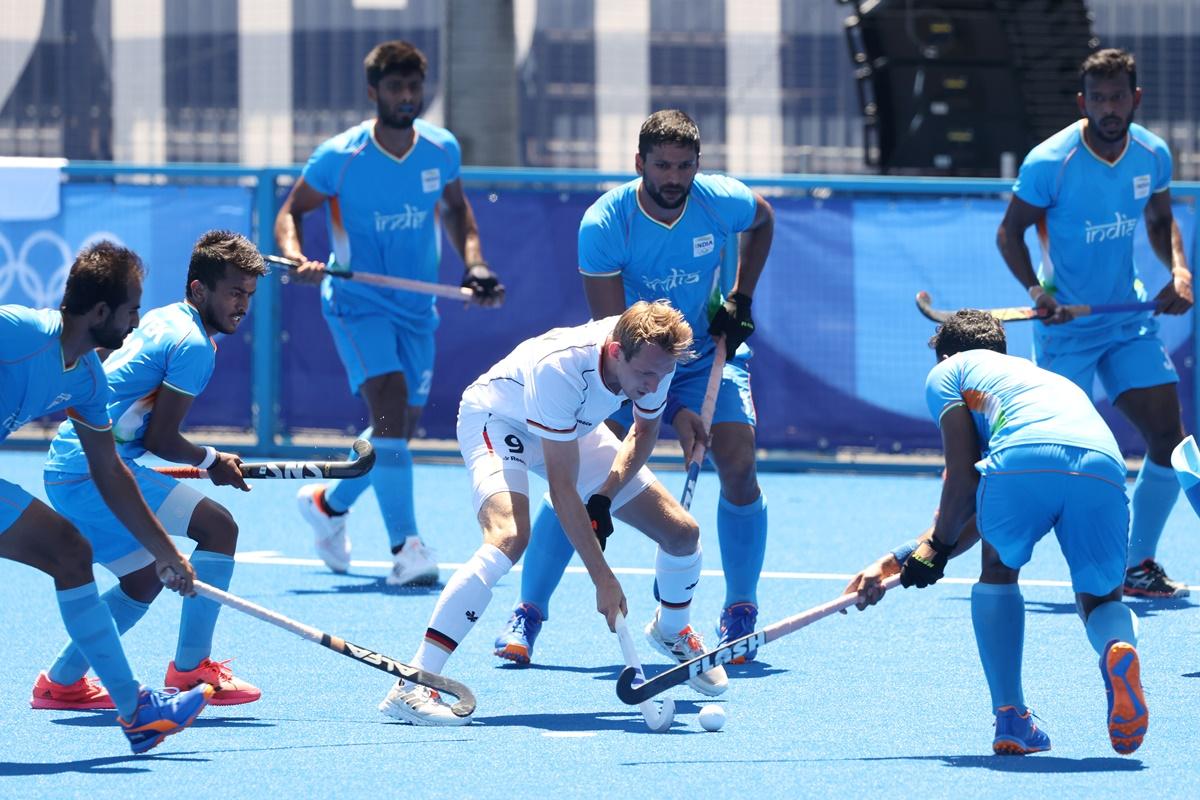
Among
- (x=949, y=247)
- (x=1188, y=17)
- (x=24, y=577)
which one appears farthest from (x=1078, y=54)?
(x=24, y=577)

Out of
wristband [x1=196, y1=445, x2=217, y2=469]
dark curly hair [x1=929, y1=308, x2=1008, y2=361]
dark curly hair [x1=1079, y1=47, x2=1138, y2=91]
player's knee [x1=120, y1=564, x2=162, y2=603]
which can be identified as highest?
dark curly hair [x1=1079, y1=47, x2=1138, y2=91]

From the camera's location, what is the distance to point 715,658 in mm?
5109

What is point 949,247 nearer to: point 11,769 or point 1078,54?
point 1078,54

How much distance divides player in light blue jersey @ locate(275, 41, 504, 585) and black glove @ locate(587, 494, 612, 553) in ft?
7.49

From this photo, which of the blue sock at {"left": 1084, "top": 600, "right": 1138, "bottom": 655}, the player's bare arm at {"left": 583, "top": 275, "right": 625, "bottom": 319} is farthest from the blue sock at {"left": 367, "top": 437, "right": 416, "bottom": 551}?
the blue sock at {"left": 1084, "top": 600, "right": 1138, "bottom": 655}

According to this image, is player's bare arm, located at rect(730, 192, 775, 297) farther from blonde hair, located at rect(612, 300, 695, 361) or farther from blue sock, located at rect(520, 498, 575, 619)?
blonde hair, located at rect(612, 300, 695, 361)

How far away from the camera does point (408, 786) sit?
448cm

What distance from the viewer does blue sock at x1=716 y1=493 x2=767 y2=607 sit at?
6.28 metres

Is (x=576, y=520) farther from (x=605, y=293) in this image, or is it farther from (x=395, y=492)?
(x=395, y=492)

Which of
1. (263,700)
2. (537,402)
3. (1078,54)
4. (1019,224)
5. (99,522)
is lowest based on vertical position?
(263,700)

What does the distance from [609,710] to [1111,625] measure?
1.42 meters

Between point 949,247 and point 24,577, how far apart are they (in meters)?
5.42

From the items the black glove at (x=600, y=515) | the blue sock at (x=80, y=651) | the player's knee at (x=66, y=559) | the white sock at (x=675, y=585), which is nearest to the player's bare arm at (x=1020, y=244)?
the white sock at (x=675, y=585)

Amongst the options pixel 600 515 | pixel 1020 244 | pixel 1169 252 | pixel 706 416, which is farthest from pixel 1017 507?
pixel 1169 252
